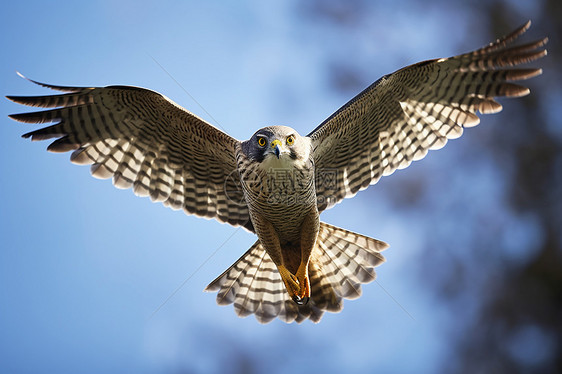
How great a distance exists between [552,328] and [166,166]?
5714mm

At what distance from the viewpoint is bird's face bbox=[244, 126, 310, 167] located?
480 centimetres

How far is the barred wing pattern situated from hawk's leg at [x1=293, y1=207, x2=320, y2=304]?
608 mm

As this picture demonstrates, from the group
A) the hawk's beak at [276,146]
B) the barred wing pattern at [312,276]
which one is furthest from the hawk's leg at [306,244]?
the hawk's beak at [276,146]

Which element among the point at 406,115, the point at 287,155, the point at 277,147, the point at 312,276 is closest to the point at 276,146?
the point at 277,147

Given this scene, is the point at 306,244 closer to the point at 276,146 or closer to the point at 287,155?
the point at 287,155

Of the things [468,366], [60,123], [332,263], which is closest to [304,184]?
[332,263]

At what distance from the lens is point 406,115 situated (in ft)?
18.8

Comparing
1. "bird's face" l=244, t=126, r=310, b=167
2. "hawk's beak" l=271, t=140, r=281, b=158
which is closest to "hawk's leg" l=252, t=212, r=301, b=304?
"bird's face" l=244, t=126, r=310, b=167

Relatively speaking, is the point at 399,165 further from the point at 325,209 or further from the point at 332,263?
Result: the point at 332,263

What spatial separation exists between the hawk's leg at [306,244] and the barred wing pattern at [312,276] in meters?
0.61

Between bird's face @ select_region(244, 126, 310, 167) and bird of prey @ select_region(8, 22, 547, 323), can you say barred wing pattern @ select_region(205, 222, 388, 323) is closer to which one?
bird of prey @ select_region(8, 22, 547, 323)

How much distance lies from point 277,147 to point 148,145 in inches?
66.7

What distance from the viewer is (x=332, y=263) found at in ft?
20.7

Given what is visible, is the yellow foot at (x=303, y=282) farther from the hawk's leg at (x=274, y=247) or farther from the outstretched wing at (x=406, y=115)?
the outstretched wing at (x=406, y=115)
